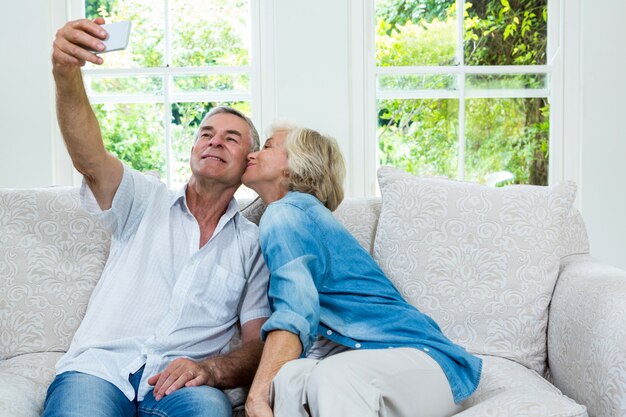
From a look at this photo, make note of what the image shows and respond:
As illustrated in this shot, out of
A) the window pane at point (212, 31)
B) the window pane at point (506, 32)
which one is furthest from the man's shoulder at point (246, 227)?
the window pane at point (506, 32)

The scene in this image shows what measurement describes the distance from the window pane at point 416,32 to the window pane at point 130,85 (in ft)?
3.26

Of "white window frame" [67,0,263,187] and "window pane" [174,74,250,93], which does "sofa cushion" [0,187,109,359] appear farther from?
"window pane" [174,74,250,93]

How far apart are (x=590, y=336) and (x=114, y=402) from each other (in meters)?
1.13

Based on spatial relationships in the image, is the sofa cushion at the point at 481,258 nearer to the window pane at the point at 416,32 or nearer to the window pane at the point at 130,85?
the window pane at the point at 416,32

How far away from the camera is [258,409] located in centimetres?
150

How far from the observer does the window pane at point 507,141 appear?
330cm

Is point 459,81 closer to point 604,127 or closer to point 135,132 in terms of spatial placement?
point 604,127

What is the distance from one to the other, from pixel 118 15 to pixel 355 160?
1241mm

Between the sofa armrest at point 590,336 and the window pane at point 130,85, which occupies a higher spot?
the window pane at point 130,85

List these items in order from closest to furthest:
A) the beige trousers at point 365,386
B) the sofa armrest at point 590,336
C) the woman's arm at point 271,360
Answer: the beige trousers at point 365,386 < the woman's arm at point 271,360 < the sofa armrest at point 590,336

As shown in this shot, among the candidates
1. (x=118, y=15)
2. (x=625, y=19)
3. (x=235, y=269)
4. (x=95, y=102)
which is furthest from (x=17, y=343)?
(x=625, y=19)

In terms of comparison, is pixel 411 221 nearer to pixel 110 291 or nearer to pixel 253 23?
pixel 110 291

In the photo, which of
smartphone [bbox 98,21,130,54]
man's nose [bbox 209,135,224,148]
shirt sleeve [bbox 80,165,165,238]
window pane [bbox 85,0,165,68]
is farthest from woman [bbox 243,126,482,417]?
window pane [bbox 85,0,165,68]

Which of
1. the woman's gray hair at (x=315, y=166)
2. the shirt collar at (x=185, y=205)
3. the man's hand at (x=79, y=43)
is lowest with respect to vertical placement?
the shirt collar at (x=185, y=205)
